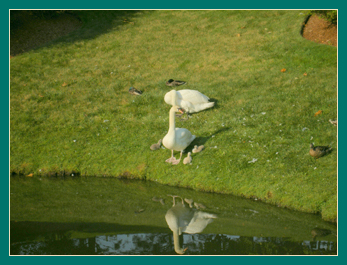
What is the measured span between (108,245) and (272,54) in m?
15.5

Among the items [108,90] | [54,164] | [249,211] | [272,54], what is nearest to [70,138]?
[54,164]

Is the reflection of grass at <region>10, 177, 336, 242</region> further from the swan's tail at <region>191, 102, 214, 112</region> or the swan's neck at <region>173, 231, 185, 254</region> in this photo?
the swan's tail at <region>191, 102, 214, 112</region>

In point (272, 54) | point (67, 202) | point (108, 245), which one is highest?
point (272, 54)

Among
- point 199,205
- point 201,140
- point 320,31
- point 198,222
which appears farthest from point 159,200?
point 320,31

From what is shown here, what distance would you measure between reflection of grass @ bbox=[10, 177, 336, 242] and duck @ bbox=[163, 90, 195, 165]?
4.78ft

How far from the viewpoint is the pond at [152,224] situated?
9273mm

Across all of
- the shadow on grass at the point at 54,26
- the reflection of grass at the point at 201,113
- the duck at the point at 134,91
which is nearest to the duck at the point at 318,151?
the reflection of grass at the point at 201,113

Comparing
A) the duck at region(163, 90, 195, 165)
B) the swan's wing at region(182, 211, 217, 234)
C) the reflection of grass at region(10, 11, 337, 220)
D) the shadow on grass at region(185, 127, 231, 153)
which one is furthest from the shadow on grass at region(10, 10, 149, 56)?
the swan's wing at region(182, 211, 217, 234)

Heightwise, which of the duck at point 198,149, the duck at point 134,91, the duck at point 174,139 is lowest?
the duck at point 198,149

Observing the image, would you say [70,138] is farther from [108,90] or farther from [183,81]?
[183,81]

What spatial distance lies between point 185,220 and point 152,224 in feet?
3.23

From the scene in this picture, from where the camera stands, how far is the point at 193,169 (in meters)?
13.3

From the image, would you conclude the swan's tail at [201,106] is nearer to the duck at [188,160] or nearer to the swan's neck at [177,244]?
the duck at [188,160]

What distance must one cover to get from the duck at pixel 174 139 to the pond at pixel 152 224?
4.62 feet
